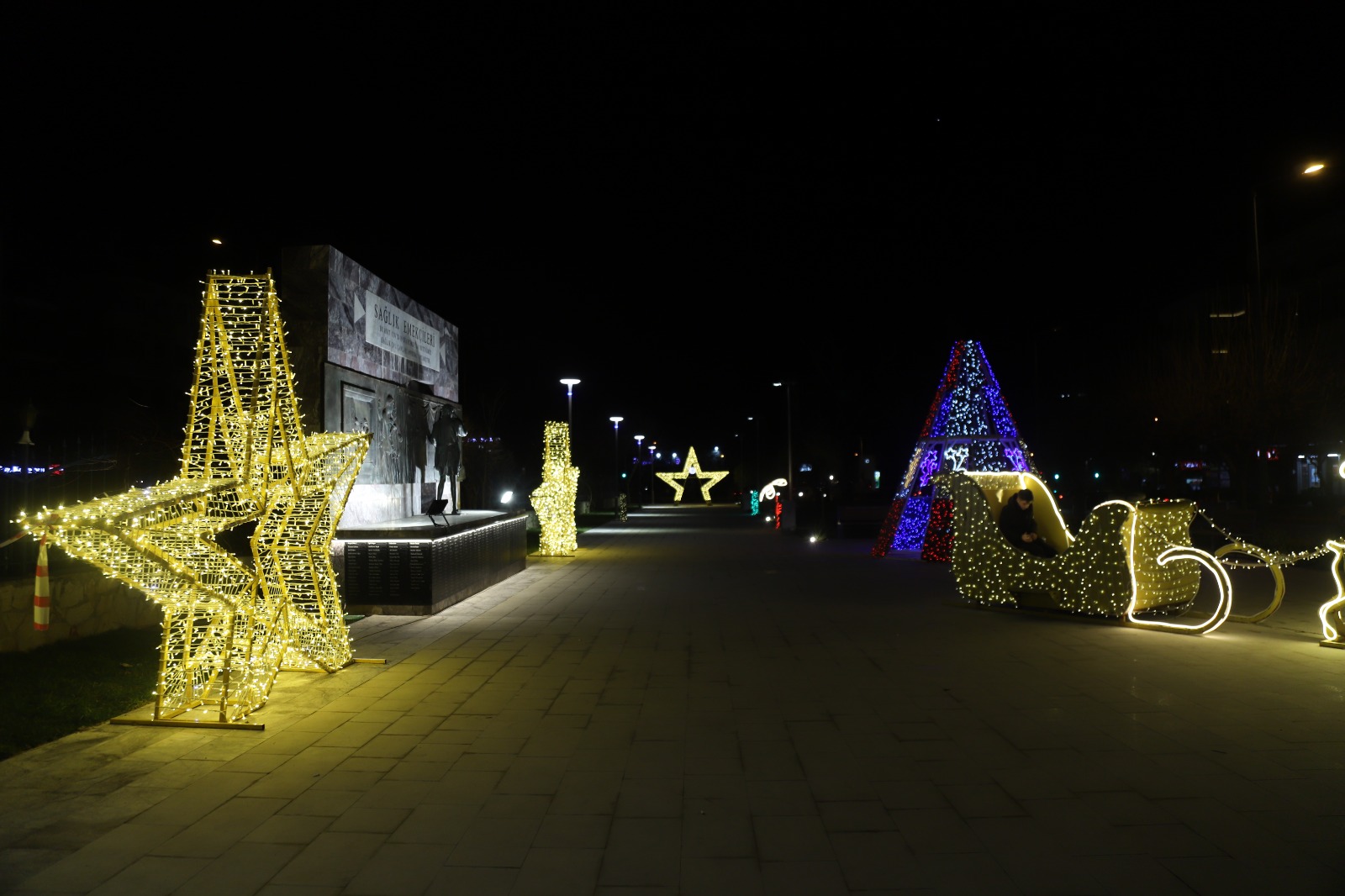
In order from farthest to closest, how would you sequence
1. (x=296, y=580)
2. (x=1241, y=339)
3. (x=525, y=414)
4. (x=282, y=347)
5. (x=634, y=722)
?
(x=525, y=414) → (x=1241, y=339) → (x=296, y=580) → (x=282, y=347) → (x=634, y=722)

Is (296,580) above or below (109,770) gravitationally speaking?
above

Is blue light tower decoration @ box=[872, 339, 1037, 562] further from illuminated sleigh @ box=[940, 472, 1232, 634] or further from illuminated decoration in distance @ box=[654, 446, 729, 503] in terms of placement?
illuminated decoration in distance @ box=[654, 446, 729, 503]

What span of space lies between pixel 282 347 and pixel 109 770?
3219 millimetres

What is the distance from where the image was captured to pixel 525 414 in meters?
52.8

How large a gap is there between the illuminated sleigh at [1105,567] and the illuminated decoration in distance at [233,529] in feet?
24.4

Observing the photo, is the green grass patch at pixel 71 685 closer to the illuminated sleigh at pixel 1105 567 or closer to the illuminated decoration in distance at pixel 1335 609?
the illuminated sleigh at pixel 1105 567

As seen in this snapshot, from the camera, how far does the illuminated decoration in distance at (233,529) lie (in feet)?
18.3

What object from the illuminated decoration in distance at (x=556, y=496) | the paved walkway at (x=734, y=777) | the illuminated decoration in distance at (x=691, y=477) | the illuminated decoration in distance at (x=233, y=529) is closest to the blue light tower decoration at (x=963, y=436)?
the illuminated decoration in distance at (x=556, y=496)

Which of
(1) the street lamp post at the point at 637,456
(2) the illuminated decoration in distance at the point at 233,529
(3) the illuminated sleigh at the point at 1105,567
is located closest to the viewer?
(2) the illuminated decoration in distance at the point at 233,529

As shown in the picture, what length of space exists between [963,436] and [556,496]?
330 inches

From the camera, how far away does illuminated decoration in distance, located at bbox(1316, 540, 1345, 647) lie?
27.1 ft

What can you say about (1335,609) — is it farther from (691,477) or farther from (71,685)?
(691,477)

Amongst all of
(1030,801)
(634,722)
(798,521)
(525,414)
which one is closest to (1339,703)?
(1030,801)

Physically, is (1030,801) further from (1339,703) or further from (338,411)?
(338,411)
